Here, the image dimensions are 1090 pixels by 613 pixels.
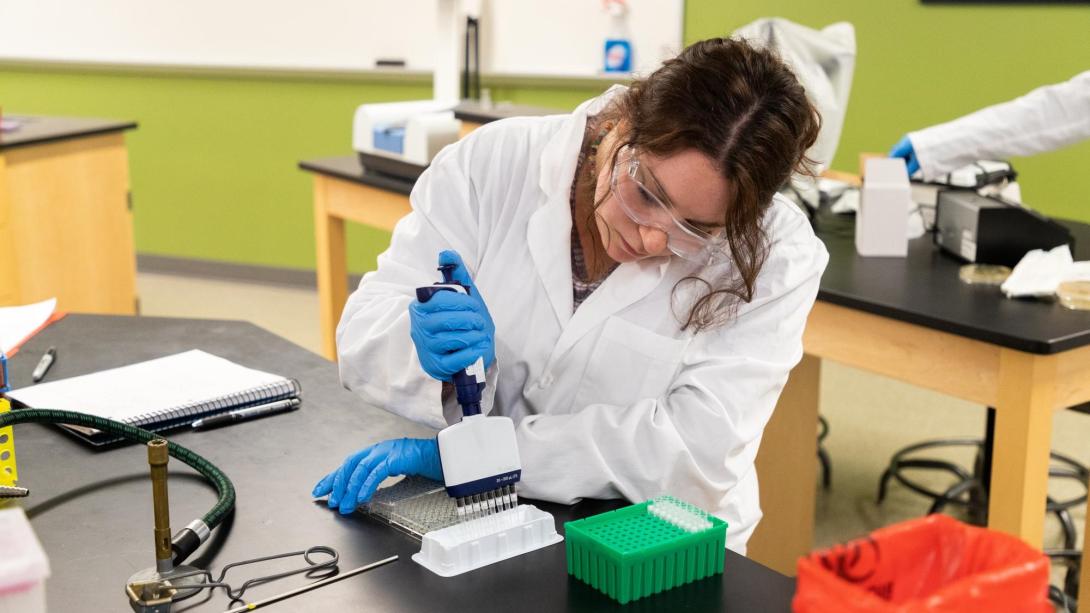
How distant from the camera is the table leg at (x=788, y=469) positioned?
2424 mm

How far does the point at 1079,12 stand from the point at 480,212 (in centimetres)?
284

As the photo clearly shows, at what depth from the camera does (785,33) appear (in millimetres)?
2697

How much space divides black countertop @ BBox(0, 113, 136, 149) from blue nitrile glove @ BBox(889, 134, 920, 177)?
2653mm

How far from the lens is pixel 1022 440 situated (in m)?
1.83

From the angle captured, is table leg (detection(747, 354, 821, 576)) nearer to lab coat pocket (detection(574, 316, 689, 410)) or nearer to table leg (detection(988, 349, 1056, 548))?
table leg (detection(988, 349, 1056, 548))

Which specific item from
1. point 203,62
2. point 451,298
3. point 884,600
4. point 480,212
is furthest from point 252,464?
point 203,62

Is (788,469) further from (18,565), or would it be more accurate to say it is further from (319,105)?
(319,105)

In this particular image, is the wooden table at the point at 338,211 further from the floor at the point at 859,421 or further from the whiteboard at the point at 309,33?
the whiteboard at the point at 309,33

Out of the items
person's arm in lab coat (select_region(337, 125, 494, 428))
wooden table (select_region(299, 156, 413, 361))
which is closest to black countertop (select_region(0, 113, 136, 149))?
wooden table (select_region(299, 156, 413, 361))

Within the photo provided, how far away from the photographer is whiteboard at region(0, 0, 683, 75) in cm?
435

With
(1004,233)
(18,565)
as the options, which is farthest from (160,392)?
(1004,233)

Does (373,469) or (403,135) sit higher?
(403,135)

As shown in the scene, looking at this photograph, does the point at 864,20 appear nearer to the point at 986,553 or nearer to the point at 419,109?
the point at 419,109

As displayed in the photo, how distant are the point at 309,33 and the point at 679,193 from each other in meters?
3.88
